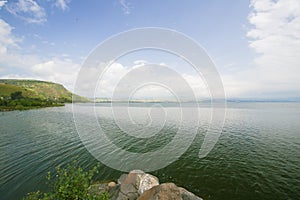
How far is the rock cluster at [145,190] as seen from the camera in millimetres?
10562

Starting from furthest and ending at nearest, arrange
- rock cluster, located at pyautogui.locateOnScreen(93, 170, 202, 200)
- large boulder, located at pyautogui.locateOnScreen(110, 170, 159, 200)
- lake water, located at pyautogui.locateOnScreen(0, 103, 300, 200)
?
1. lake water, located at pyautogui.locateOnScreen(0, 103, 300, 200)
2. large boulder, located at pyautogui.locateOnScreen(110, 170, 159, 200)
3. rock cluster, located at pyautogui.locateOnScreen(93, 170, 202, 200)

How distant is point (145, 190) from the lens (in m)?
12.9

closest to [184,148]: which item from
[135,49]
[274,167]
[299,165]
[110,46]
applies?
[274,167]

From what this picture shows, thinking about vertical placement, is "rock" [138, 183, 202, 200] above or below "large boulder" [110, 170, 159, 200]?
above

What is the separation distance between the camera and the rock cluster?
10.6 metres

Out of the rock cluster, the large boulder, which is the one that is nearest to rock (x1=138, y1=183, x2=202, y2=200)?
the rock cluster

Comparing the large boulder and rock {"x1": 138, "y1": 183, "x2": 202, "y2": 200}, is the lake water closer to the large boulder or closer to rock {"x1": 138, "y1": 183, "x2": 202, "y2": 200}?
the large boulder

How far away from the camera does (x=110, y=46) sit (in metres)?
18.2

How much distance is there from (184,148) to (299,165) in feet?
48.1

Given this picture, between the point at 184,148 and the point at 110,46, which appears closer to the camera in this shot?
the point at 110,46

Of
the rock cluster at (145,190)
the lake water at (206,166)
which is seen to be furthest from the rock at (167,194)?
the lake water at (206,166)


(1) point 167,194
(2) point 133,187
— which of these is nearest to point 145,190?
(2) point 133,187

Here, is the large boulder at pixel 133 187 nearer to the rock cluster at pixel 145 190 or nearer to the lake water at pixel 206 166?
the rock cluster at pixel 145 190

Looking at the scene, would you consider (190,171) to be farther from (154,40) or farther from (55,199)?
(154,40)
